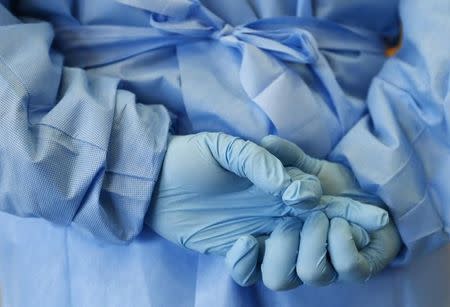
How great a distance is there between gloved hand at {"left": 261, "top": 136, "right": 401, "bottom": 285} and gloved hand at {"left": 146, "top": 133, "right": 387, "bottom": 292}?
2 cm

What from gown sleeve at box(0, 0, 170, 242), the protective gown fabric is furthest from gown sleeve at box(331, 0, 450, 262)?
gown sleeve at box(0, 0, 170, 242)

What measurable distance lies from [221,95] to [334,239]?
206 millimetres

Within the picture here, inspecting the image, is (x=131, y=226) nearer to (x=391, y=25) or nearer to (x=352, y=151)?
(x=352, y=151)

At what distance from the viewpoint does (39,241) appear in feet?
2.27

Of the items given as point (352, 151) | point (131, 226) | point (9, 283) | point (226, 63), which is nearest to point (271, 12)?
point (226, 63)

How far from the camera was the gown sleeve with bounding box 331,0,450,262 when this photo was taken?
63 centimetres

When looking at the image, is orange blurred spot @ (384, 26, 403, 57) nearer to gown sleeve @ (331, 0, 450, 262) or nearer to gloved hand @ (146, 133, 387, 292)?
gown sleeve @ (331, 0, 450, 262)

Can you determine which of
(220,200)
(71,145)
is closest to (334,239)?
(220,200)

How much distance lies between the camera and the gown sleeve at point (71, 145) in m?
0.57

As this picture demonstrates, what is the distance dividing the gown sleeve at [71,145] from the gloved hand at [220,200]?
2cm

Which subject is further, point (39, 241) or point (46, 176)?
point (39, 241)

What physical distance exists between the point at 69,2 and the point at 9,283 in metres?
0.36

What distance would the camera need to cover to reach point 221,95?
2.17 ft

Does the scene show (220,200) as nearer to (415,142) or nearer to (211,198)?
(211,198)
